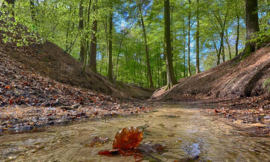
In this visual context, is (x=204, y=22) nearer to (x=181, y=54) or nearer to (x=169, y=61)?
(x=181, y=54)

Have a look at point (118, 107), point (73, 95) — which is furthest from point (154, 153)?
point (73, 95)

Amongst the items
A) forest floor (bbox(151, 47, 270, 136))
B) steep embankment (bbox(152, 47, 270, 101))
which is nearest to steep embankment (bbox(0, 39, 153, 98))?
steep embankment (bbox(152, 47, 270, 101))

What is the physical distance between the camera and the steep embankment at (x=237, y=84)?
6551mm

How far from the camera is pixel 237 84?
7414 mm

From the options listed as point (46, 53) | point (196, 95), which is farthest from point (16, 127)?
point (196, 95)

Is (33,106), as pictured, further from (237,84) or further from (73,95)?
(237,84)

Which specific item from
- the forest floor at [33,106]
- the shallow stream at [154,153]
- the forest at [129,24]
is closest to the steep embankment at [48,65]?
the forest at [129,24]

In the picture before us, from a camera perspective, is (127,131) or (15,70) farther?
(15,70)

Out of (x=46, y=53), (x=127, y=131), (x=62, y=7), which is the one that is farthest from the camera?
(x=46, y=53)

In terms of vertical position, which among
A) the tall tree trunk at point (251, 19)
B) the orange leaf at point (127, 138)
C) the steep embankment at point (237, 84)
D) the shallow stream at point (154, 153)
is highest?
the tall tree trunk at point (251, 19)

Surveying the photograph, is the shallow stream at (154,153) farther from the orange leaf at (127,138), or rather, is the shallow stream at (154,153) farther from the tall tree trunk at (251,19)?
the tall tree trunk at (251,19)

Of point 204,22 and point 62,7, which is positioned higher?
point 204,22

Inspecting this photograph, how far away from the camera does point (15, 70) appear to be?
6.30 m

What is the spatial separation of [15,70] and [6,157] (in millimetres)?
6252
